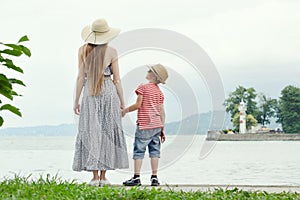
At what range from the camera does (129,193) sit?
9.66 feet

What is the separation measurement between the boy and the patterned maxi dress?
11cm

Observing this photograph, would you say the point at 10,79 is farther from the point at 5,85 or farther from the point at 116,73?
the point at 116,73

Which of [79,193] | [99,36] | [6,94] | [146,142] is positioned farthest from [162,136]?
[6,94]

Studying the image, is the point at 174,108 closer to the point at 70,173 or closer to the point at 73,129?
the point at 73,129

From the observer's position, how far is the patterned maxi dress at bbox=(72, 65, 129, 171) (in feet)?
12.1

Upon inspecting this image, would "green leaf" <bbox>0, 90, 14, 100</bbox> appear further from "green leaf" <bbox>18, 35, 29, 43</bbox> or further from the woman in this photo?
the woman

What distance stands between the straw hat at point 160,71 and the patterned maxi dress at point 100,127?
12.4 inches

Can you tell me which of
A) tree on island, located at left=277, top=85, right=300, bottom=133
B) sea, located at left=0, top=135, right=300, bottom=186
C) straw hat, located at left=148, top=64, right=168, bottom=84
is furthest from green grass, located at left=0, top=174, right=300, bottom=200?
tree on island, located at left=277, top=85, right=300, bottom=133

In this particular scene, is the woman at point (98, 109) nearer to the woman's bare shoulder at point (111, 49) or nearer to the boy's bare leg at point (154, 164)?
the woman's bare shoulder at point (111, 49)

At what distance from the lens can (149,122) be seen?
3779 millimetres

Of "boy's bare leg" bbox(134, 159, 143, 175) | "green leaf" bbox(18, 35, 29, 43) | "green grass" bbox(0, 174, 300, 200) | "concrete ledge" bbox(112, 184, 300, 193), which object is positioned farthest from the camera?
"boy's bare leg" bbox(134, 159, 143, 175)

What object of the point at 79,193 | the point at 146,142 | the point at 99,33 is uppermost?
the point at 99,33

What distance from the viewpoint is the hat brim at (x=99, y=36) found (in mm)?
3701

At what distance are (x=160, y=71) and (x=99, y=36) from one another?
0.48 metres
